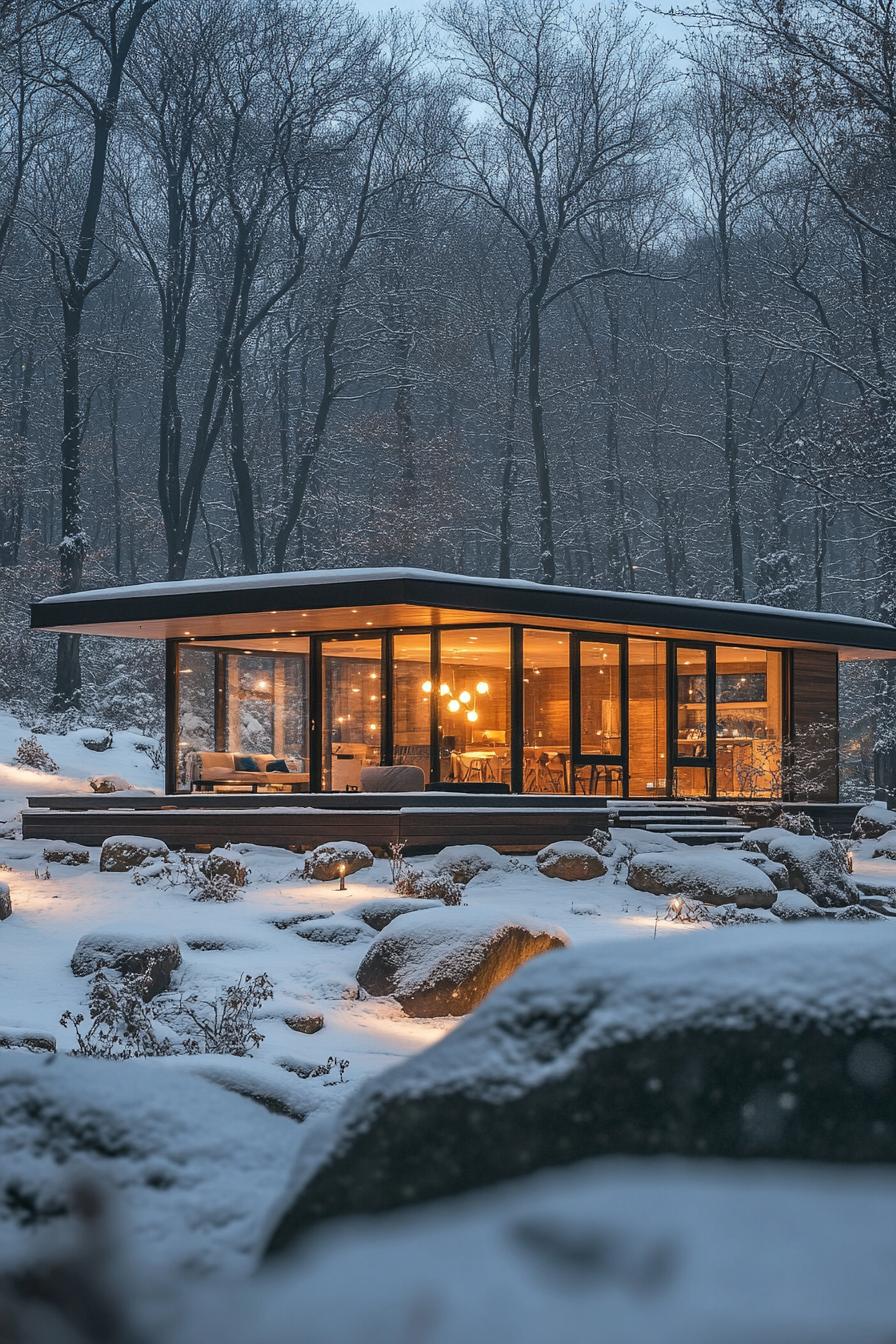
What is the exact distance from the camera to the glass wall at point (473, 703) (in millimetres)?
17750

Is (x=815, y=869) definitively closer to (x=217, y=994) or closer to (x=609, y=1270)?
(x=217, y=994)

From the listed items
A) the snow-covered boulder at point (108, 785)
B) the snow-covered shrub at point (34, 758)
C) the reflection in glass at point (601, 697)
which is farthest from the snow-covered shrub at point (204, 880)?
the snow-covered shrub at point (34, 758)

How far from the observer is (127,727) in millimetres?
25688

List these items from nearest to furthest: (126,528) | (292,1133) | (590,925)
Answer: (292,1133) → (590,925) → (126,528)

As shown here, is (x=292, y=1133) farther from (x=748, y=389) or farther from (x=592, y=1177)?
(x=748, y=389)

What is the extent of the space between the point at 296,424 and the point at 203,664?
38.3 feet

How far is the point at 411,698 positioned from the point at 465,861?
4.99 meters

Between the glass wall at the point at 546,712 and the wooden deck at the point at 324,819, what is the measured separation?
212 cm

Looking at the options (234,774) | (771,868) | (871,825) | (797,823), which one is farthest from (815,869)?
(234,774)

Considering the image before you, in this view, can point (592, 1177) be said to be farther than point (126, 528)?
No

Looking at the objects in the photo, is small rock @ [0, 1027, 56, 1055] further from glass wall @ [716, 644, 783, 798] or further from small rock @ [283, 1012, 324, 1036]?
glass wall @ [716, 644, 783, 798]

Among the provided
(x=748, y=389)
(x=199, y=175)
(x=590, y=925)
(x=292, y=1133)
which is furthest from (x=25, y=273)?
(x=292, y=1133)

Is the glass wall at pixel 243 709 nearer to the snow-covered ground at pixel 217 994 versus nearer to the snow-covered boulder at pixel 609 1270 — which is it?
the snow-covered ground at pixel 217 994

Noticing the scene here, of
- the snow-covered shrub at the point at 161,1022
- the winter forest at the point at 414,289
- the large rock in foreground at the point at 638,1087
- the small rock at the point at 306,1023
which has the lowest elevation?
the small rock at the point at 306,1023
